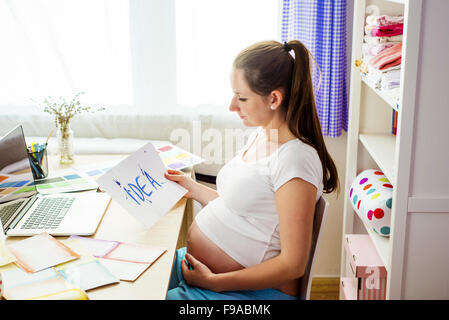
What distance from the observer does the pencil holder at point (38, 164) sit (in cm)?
186

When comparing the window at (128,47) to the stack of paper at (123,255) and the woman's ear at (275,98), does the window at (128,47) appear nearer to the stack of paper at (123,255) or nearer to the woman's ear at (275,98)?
the woman's ear at (275,98)

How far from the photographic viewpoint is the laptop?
1.45 meters

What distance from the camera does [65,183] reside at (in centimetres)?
184

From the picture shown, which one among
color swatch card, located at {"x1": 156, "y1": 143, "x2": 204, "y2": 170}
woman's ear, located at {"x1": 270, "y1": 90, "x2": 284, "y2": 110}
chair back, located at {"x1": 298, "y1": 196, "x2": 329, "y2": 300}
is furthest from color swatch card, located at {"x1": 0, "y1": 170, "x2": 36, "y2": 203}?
chair back, located at {"x1": 298, "y1": 196, "x2": 329, "y2": 300}

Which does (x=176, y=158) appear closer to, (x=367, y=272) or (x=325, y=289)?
(x=367, y=272)

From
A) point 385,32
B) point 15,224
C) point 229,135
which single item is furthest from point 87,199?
point 385,32

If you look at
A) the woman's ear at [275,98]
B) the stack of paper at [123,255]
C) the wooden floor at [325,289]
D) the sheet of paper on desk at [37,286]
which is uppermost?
the woman's ear at [275,98]

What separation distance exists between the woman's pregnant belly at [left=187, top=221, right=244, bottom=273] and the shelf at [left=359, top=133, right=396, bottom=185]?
57 centimetres

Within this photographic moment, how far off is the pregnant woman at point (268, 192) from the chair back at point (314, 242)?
22mm

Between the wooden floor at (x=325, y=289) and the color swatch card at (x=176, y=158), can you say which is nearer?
the color swatch card at (x=176, y=158)

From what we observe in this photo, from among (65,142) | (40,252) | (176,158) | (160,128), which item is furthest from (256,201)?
(160,128)

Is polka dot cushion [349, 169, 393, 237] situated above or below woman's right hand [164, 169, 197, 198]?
below

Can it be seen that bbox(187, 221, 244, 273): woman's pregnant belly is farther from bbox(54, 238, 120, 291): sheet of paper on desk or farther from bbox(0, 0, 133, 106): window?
bbox(0, 0, 133, 106): window

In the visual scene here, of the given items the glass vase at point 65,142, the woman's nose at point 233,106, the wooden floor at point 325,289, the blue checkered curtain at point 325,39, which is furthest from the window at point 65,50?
the wooden floor at point 325,289
